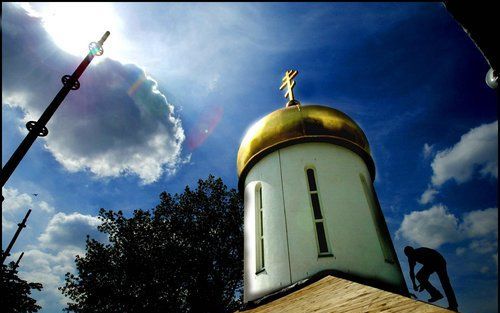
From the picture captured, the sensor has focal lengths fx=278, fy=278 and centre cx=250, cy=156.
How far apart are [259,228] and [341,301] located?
4133mm

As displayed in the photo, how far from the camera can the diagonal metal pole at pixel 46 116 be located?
186 inches

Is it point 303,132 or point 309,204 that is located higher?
point 303,132

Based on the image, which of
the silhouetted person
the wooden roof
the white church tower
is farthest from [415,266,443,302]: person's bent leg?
the wooden roof

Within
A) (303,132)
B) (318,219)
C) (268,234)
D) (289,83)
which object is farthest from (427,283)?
(289,83)

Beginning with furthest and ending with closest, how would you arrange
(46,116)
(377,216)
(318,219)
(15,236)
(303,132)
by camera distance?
(15,236)
(303,132)
(377,216)
(318,219)
(46,116)

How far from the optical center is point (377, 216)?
7.77 m

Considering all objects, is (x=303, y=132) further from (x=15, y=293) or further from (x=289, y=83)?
(x=15, y=293)

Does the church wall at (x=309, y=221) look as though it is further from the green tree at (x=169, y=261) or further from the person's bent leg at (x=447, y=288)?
the green tree at (x=169, y=261)

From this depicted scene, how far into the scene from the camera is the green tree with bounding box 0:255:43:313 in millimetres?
11413

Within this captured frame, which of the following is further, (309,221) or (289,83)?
(289,83)

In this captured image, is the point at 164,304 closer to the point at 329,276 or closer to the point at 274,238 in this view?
the point at 274,238

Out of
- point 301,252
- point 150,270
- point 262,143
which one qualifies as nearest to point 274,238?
point 301,252

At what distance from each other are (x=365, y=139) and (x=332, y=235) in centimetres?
382

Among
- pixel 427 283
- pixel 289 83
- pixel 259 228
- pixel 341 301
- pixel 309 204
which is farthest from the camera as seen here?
pixel 289 83
